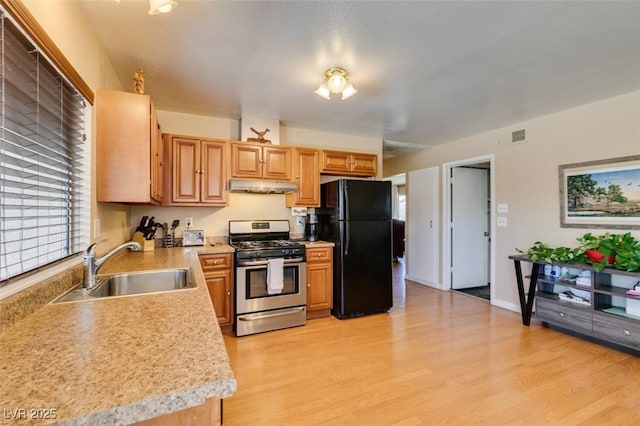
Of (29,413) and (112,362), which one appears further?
(112,362)

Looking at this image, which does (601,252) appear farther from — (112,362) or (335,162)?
(112,362)

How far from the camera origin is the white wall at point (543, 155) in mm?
2877

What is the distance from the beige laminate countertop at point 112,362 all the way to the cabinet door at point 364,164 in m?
3.13

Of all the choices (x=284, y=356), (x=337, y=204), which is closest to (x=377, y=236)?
(x=337, y=204)

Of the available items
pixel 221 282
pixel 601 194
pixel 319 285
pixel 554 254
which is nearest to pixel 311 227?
pixel 319 285

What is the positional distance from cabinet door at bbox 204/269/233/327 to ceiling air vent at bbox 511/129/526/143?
3822mm

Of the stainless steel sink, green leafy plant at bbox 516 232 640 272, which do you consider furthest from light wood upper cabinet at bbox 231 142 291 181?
green leafy plant at bbox 516 232 640 272

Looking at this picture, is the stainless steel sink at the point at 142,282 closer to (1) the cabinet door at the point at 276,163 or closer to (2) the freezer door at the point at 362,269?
(1) the cabinet door at the point at 276,163

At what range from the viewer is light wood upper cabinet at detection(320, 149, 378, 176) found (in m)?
3.80

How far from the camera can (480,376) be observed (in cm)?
225

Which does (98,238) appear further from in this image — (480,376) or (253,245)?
(480,376)

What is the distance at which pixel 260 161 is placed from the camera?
3453 millimetres

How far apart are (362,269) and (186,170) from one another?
Answer: 7.52 ft

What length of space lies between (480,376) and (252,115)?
339cm
